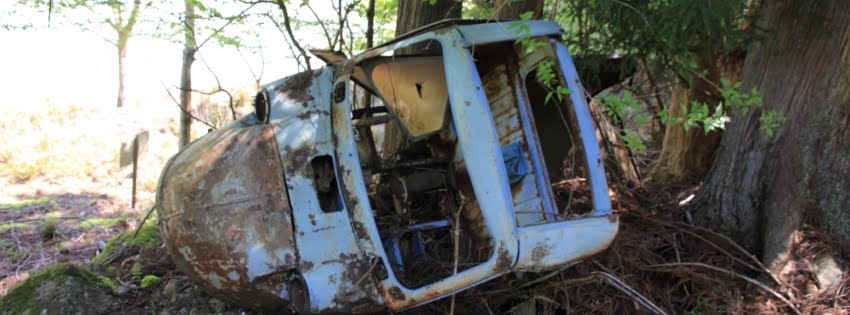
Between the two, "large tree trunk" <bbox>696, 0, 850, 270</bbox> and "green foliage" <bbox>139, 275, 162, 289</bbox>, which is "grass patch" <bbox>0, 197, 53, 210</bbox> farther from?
"large tree trunk" <bbox>696, 0, 850, 270</bbox>

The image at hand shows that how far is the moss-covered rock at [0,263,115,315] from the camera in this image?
134 inches

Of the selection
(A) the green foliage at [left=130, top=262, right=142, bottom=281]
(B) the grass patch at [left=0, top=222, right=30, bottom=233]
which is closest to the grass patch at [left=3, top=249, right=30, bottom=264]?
(B) the grass patch at [left=0, top=222, right=30, bottom=233]

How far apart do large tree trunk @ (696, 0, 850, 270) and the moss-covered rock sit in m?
4.22

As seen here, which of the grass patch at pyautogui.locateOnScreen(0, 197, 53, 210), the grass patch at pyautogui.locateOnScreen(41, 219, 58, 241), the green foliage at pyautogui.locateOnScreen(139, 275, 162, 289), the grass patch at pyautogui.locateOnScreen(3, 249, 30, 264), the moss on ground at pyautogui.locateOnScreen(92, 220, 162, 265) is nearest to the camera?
the green foliage at pyautogui.locateOnScreen(139, 275, 162, 289)

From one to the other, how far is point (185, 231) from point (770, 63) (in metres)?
4.07

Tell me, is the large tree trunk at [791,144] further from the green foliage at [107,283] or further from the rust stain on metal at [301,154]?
the green foliage at [107,283]

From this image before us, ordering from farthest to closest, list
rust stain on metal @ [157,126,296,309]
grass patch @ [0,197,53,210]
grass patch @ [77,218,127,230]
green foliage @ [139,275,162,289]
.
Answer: grass patch @ [0,197,53,210] → grass patch @ [77,218,127,230] → green foliage @ [139,275,162,289] → rust stain on metal @ [157,126,296,309]

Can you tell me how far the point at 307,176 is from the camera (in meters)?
3.10

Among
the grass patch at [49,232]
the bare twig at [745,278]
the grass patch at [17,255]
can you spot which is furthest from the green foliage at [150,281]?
the bare twig at [745,278]

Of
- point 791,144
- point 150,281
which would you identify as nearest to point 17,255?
point 150,281

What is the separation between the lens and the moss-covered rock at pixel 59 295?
3400 mm

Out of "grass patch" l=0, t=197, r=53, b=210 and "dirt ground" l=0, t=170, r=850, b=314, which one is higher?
"dirt ground" l=0, t=170, r=850, b=314

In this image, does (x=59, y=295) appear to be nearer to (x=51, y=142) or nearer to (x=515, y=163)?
(x=515, y=163)

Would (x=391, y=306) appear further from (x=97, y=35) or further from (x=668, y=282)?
(x=97, y=35)
